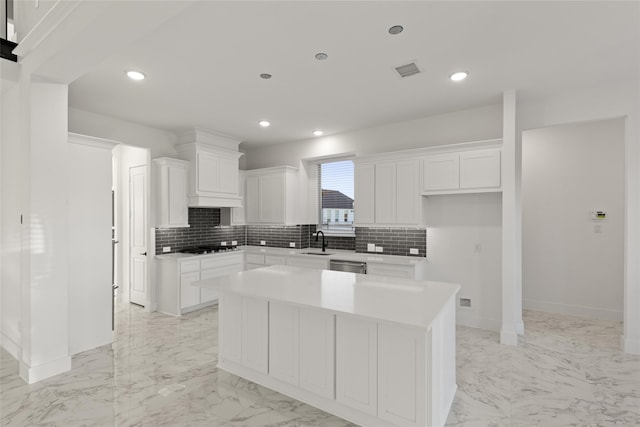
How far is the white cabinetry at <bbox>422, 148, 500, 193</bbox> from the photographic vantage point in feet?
12.6

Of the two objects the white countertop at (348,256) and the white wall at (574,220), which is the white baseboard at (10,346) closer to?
the white countertop at (348,256)

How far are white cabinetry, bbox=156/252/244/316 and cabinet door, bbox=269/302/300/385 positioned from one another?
2466 millimetres

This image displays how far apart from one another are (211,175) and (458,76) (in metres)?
3.80

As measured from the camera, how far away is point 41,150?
281cm

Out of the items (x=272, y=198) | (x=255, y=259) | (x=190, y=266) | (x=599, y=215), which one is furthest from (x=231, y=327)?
(x=599, y=215)

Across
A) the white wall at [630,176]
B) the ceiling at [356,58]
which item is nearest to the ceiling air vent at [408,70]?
the ceiling at [356,58]

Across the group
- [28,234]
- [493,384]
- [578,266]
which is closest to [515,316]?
[493,384]

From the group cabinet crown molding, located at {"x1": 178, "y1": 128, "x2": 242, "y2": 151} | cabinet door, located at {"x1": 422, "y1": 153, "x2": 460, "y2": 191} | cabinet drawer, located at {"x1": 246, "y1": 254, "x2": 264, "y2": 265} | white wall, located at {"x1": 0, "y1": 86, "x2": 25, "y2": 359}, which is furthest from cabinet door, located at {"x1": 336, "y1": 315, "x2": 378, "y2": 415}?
cabinet crown molding, located at {"x1": 178, "y1": 128, "x2": 242, "y2": 151}

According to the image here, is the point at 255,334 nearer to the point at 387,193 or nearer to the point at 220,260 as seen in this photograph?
the point at 387,193

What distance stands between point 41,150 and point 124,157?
2.77m

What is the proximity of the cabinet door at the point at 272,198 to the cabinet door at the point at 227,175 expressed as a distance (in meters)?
0.56

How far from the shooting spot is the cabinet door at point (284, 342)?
2471mm

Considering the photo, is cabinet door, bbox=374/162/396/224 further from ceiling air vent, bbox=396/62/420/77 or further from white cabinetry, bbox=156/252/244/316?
white cabinetry, bbox=156/252/244/316

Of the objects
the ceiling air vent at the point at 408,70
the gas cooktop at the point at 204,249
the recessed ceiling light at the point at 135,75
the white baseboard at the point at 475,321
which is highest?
the ceiling air vent at the point at 408,70
